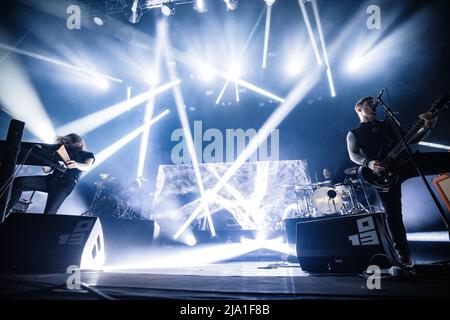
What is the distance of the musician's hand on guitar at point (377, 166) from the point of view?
7.30 feet

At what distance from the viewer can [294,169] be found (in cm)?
794

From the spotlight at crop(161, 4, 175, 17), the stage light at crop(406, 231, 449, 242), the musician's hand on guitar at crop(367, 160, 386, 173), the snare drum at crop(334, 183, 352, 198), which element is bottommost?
the stage light at crop(406, 231, 449, 242)

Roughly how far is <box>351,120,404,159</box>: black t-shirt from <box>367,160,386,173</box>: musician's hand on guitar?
0.20 m

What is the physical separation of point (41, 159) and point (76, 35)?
16.9 feet

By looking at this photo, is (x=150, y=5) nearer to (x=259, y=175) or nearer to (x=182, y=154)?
(x=182, y=154)

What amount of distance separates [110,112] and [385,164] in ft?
27.7

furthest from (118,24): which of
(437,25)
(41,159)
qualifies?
(437,25)

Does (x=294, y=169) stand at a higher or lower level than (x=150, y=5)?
lower

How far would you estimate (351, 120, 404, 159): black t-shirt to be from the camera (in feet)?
7.98

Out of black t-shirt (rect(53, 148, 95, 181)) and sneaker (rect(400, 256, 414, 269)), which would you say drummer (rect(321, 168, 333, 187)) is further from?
black t-shirt (rect(53, 148, 95, 181))

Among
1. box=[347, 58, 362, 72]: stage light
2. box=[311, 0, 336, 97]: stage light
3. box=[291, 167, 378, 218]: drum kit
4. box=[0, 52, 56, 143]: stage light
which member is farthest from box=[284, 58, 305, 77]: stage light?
box=[0, 52, 56, 143]: stage light

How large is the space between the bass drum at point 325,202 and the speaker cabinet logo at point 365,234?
4.54 meters

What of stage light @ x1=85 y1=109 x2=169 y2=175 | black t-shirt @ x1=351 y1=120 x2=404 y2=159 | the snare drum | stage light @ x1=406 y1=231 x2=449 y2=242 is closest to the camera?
black t-shirt @ x1=351 y1=120 x2=404 y2=159
